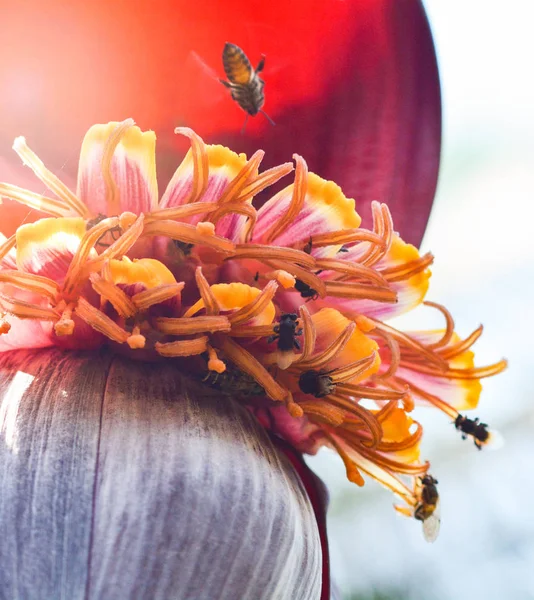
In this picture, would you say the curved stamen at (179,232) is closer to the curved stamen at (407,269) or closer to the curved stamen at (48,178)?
the curved stamen at (48,178)

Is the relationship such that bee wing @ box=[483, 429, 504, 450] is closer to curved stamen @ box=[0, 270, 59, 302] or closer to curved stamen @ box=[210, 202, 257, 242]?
curved stamen @ box=[210, 202, 257, 242]

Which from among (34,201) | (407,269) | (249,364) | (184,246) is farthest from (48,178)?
(407,269)

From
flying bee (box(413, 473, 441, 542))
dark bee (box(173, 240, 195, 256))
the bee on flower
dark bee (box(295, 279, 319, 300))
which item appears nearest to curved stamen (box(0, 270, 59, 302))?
the bee on flower

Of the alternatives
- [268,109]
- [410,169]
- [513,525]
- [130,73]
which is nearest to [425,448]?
[513,525]

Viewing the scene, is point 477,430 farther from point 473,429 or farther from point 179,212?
point 179,212

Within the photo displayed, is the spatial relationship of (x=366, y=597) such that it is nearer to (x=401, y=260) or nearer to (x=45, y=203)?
(x=401, y=260)

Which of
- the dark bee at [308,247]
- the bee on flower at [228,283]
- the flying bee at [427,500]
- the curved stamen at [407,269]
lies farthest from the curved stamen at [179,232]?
the flying bee at [427,500]
